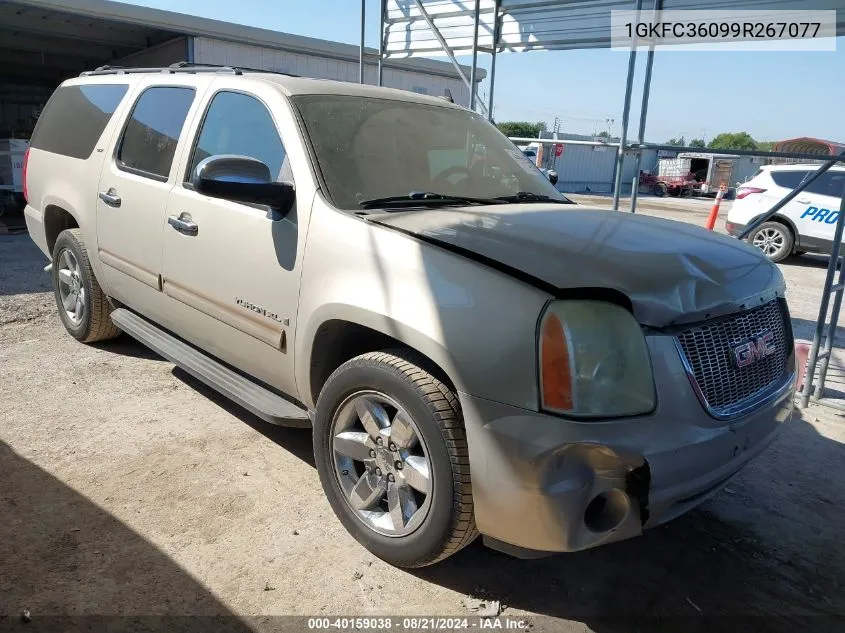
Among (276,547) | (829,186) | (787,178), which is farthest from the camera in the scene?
(787,178)

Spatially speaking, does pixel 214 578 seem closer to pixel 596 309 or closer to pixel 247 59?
pixel 596 309

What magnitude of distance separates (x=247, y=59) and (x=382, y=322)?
12392 mm

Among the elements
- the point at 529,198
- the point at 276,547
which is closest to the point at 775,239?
the point at 529,198

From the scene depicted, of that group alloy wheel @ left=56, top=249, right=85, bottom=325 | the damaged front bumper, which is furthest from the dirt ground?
alloy wheel @ left=56, top=249, right=85, bottom=325

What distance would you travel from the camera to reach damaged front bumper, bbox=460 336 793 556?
→ 207 centimetres

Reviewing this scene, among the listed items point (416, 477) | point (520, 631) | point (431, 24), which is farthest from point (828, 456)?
point (431, 24)

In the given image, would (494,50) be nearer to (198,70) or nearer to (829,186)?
(198,70)

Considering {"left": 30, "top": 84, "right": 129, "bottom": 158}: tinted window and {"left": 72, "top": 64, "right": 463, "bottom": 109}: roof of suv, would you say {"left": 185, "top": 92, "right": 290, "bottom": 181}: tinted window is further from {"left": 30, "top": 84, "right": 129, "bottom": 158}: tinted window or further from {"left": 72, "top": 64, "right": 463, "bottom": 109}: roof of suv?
{"left": 30, "top": 84, "right": 129, "bottom": 158}: tinted window

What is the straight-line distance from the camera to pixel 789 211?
36.8ft

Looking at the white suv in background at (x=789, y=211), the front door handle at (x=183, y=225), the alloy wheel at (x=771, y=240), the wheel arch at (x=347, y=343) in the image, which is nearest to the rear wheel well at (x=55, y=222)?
the front door handle at (x=183, y=225)

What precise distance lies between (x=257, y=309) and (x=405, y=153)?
1087 mm

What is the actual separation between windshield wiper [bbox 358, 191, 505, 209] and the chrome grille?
1.33 m

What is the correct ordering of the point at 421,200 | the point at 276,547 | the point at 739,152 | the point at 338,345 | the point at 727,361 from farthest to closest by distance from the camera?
the point at 739,152, the point at 421,200, the point at 338,345, the point at 276,547, the point at 727,361

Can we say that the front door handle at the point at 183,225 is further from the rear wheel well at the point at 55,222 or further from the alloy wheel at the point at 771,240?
the alloy wheel at the point at 771,240
